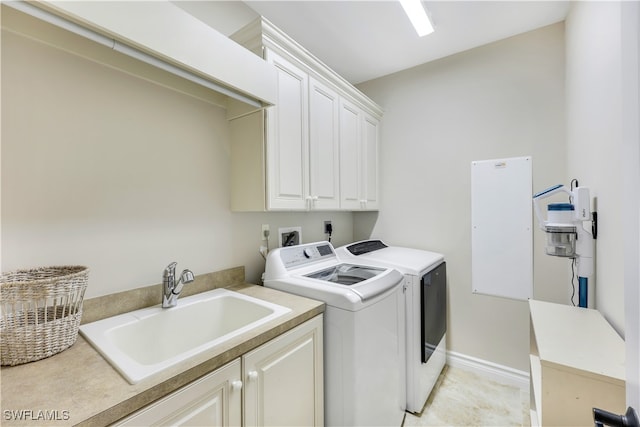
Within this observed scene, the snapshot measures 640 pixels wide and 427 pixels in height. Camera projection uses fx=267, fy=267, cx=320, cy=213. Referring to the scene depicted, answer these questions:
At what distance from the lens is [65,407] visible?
0.64 metres

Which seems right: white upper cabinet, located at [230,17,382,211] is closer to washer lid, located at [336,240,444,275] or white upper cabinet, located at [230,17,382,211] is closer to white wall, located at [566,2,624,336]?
washer lid, located at [336,240,444,275]

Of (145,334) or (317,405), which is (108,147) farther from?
(317,405)

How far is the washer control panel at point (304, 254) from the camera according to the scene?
5.72 ft

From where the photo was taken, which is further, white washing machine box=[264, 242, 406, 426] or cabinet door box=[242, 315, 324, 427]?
white washing machine box=[264, 242, 406, 426]

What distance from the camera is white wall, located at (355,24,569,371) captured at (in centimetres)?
199

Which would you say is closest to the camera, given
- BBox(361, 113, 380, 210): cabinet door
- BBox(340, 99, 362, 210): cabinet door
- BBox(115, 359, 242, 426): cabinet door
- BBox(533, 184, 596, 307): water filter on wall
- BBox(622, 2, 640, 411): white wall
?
BBox(622, 2, 640, 411): white wall

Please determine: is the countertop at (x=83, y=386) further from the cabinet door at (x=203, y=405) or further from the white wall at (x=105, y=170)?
the white wall at (x=105, y=170)

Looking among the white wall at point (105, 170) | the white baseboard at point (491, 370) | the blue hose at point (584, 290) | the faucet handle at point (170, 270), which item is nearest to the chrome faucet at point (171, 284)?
the faucet handle at point (170, 270)

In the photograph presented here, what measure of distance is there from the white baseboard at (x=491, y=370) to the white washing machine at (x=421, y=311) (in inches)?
6.1

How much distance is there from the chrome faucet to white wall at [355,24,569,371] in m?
1.94

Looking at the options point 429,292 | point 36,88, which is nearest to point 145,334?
point 36,88

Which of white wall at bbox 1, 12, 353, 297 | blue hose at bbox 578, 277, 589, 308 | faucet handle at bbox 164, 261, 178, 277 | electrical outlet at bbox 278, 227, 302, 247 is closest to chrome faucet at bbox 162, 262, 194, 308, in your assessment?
faucet handle at bbox 164, 261, 178, 277

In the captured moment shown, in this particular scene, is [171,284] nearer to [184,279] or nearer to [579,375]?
[184,279]

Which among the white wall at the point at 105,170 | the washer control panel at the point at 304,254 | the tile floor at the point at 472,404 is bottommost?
the tile floor at the point at 472,404
